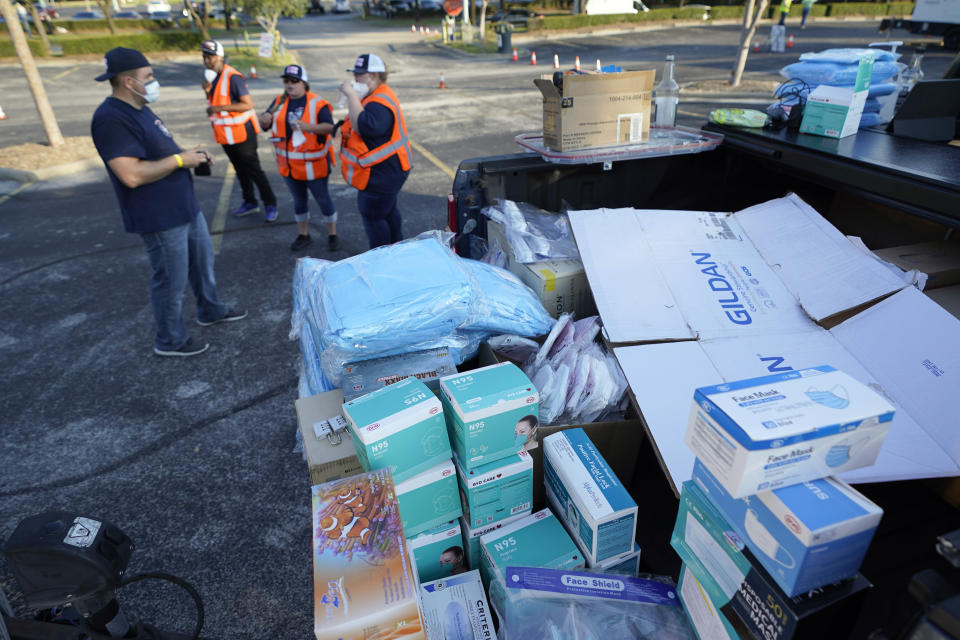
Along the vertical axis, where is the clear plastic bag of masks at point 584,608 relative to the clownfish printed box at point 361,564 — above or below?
below

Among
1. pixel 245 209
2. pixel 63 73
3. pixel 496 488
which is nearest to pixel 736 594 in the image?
pixel 496 488

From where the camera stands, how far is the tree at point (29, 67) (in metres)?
8.57

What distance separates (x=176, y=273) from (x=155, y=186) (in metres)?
0.65

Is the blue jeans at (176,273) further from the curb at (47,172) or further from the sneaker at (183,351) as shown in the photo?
the curb at (47,172)

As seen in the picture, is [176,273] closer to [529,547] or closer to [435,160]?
[529,547]

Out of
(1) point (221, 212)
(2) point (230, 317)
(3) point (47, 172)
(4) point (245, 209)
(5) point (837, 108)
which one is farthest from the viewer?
(3) point (47, 172)

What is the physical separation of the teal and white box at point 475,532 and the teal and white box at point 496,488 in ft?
0.06

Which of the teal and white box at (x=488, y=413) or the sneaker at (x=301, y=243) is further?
the sneaker at (x=301, y=243)

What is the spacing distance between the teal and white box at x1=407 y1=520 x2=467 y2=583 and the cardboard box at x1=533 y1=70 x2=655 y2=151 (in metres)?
2.22

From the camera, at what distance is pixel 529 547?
2.01 meters

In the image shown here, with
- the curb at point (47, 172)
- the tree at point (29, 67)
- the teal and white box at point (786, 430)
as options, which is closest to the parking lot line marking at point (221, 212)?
the curb at point (47, 172)

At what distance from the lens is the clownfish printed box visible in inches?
60.4

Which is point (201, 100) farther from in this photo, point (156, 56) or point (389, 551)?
point (389, 551)

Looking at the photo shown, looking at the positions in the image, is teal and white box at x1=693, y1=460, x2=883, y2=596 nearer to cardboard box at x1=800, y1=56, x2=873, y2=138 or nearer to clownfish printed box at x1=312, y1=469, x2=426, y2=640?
clownfish printed box at x1=312, y1=469, x2=426, y2=640
